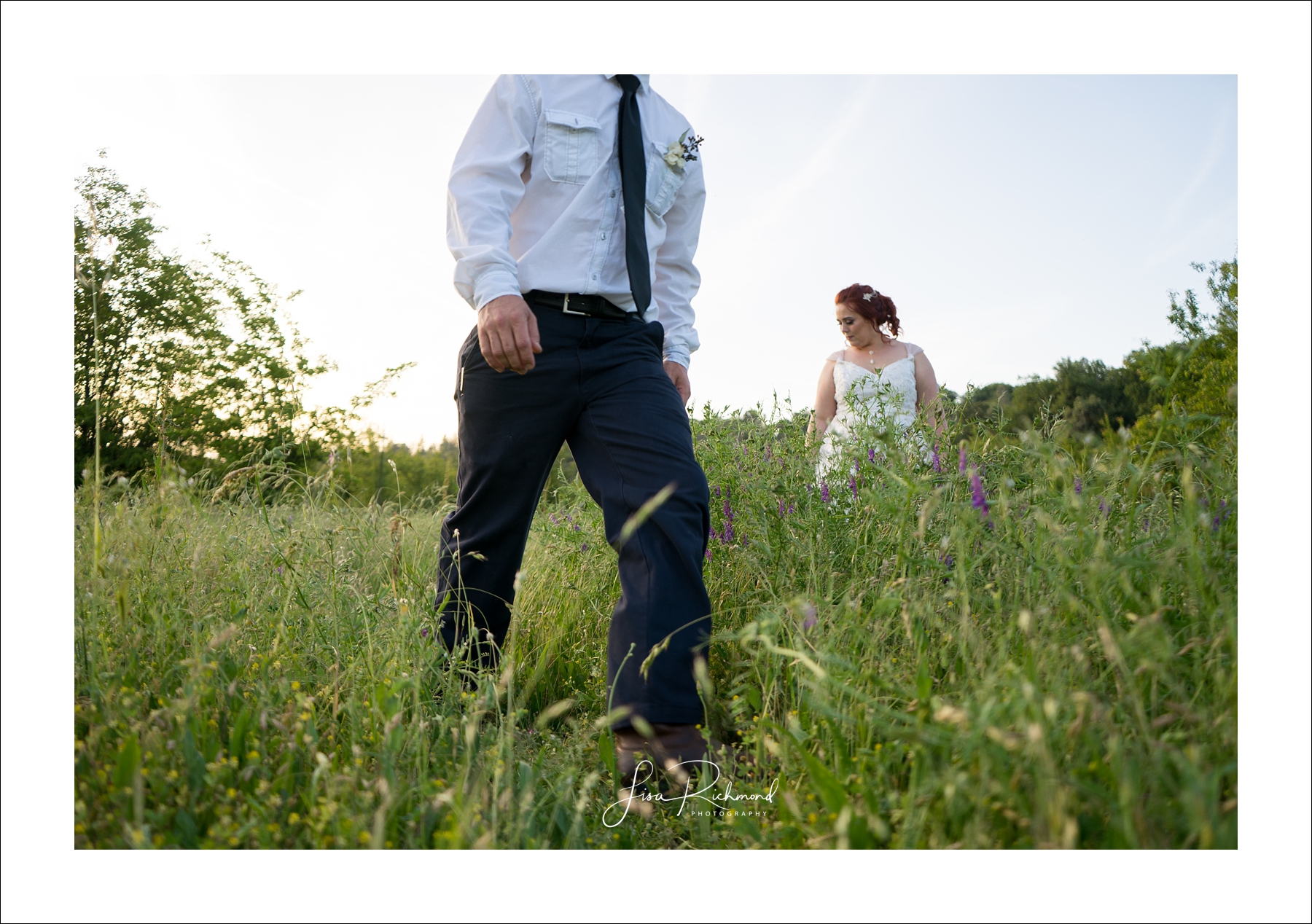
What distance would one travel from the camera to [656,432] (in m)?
2.01

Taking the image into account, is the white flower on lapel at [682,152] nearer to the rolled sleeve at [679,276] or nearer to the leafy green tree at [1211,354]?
the rolled sleeve at [679,276]

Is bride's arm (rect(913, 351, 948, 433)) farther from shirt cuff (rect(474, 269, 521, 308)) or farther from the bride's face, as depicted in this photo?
shirt cuff (rect(474, 269, 521, 308))

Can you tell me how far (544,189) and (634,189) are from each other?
10.0 inches

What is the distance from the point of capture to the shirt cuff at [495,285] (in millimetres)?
1960

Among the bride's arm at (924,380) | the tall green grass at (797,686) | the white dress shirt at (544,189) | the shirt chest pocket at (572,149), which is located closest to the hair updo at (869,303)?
the bride's arm at (924,380)

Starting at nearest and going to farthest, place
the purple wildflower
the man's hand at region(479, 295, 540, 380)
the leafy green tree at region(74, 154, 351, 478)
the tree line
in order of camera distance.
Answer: the tree line < the purple wildflower < the man's hand at region(479, 295, 540, 380) < the leafy green tree at region(74, 154, 351, 478)

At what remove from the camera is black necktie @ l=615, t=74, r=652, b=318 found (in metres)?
2.17

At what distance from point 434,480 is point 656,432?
11.4 meters

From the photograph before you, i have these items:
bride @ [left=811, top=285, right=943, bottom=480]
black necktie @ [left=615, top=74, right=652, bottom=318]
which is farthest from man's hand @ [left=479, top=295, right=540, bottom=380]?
bride @ [left=811, top=285, right=943, bottom=480]

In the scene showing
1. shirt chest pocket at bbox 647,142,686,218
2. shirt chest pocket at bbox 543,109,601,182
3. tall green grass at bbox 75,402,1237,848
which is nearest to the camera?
tall green grass at bbox 75,402,1237,848

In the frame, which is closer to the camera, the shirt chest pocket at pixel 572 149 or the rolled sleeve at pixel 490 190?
the rolled sleeve at pixel 490 190

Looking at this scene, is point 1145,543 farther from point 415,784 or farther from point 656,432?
point 415,784

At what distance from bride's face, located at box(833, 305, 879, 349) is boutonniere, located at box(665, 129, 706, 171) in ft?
9.57

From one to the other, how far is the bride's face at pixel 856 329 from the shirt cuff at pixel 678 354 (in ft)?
9.43
